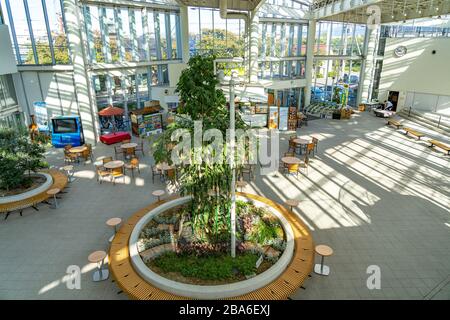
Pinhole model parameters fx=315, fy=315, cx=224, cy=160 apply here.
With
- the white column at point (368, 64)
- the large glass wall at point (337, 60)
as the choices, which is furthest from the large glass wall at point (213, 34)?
the white column at point (368, 64)

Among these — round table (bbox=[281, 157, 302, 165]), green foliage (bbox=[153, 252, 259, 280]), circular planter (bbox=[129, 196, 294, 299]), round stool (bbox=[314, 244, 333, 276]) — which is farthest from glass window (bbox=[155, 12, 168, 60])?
round stool (bbox=[314, 244, 333, 276])

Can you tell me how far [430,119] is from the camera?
71.5 ft

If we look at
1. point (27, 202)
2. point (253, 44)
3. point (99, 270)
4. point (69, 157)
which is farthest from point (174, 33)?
point (99, 270)

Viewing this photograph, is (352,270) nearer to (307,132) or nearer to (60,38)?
(307,132)

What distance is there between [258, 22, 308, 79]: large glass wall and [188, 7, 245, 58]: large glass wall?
1849 mm

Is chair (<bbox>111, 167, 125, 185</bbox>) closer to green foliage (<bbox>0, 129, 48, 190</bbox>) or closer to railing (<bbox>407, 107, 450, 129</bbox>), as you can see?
green foliage (<bbox>0, 129, 48, 190</bbox>)

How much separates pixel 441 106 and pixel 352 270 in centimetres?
2147

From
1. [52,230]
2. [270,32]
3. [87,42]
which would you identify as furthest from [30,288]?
[270,32]

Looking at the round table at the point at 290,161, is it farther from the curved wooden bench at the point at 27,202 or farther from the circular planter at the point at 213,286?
the curved wooden bench at the point at 27,202

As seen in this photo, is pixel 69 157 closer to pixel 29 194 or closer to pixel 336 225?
pixel 29 194

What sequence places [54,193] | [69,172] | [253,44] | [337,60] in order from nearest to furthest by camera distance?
[54,193] < [69,172] < [253,44] < [337,60]

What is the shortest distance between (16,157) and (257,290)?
29.8 ft

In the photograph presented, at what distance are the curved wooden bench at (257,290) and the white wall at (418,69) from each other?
2016 cm

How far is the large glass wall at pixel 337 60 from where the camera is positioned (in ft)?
86.4
